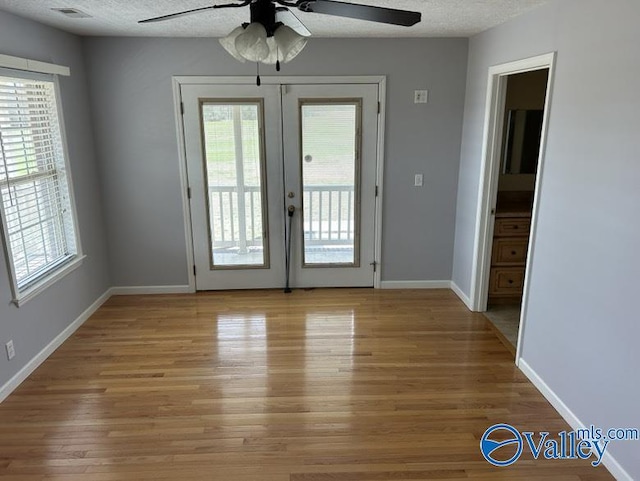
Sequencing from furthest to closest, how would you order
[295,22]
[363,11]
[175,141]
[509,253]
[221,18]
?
[175,141] → [509,253] → [221,18] → [295,22] → [363,11]

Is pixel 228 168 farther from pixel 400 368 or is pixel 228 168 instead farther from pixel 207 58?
pixel 400 368

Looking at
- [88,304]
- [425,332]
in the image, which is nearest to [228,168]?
[88,304]

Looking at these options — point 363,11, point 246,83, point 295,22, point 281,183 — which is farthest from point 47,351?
point 363,11

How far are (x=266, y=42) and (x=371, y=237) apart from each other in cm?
284

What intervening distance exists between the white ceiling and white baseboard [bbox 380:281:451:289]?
7.65 ft

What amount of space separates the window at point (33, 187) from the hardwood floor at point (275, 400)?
683 mm

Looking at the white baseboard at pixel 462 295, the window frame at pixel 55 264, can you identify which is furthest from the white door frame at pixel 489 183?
the window frame at pixel 55 264

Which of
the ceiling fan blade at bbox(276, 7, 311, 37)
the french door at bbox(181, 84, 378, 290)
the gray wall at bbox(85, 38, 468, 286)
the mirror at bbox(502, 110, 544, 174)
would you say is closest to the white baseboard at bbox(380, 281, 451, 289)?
the gray wall at bbox(85, 38, 468, 286)

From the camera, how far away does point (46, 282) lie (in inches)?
128

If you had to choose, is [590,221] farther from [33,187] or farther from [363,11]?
[33,187]

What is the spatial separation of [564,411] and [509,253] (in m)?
Result: 1.64

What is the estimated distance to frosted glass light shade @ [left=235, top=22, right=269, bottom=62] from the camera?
1752 mm

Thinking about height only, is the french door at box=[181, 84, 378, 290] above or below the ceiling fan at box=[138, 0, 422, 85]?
below

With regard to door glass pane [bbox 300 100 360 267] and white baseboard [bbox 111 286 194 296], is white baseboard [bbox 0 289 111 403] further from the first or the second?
door glass pane [bbox 300 100 360 267]
